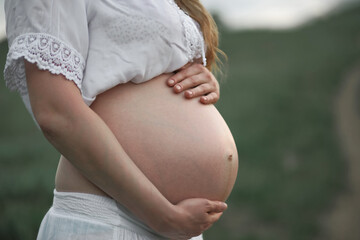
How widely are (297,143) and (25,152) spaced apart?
477 centimetres

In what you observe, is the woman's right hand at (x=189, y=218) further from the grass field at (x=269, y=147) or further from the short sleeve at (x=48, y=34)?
the grass field at (x=269, y=147)

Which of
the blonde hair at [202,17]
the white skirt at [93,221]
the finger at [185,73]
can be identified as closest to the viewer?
the white skirt at [93,221]

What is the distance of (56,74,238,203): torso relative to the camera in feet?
4.27

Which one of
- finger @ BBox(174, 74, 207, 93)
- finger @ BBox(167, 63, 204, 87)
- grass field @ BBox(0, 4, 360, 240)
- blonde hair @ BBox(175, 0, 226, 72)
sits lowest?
grass field @ BBox(0, 4, 360, 240)

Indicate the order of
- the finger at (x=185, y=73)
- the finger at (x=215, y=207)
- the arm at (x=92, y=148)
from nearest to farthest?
1. the arm at (x=92, y=148)
2. the finger at (x=215, y=207)
3. the finger at (x=185, y=73)

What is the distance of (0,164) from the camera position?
5.70 metres

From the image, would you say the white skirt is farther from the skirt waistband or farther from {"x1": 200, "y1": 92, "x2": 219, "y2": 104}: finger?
{"x1": 200, "y1": 92, "x2": 219, "y2": 104}: finger

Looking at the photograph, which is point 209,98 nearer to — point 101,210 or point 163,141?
point 163,141

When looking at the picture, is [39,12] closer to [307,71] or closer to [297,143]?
[297,143]

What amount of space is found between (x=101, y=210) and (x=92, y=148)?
221mm

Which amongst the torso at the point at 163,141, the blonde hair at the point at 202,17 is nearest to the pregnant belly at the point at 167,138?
the torso at the point at 163,141

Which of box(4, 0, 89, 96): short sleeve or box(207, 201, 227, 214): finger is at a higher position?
box(4, 0, 89, 96): short sleeve

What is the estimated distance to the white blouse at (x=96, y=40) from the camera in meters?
1.13

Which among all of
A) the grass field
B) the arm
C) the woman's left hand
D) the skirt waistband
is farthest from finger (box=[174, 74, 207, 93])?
the grass field
